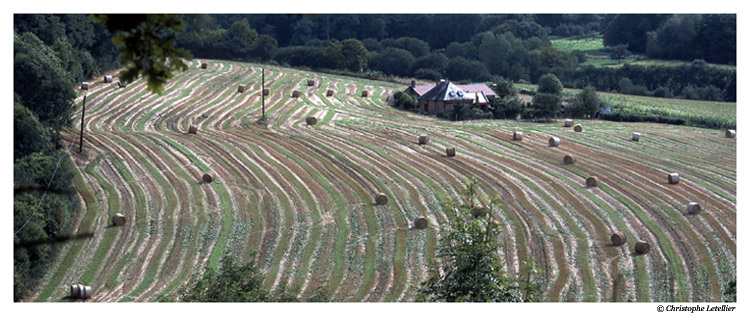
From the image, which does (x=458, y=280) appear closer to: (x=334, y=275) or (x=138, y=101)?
(x=334, y=275)

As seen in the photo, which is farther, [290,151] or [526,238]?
[290,151]

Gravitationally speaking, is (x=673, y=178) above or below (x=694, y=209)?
Answer: above

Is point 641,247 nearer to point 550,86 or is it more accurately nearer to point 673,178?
point 673,178

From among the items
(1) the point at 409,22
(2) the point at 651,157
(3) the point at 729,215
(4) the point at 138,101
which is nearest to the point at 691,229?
(3) the point at 729,215

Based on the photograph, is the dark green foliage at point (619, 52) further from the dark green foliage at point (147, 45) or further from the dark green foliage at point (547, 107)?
the dark green foliage at point (147, 45)

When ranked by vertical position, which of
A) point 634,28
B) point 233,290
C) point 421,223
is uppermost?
point 634,28

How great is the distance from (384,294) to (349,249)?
532 cm

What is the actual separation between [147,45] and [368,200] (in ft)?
95.3

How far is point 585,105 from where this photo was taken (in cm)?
7488

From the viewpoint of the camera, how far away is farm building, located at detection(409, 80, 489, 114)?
244 feet

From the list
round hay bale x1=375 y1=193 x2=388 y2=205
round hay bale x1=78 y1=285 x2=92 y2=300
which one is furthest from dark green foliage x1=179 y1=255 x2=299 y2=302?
round hay bale x1=375 y1=193 x2=388 y2=205

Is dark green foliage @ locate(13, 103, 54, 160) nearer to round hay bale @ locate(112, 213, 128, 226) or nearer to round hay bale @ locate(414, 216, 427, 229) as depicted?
round hay bale @ locate(112, 213, 128, 226)

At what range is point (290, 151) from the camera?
50.8 metres

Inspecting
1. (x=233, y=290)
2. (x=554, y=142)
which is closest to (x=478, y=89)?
(x=554, y=142)
